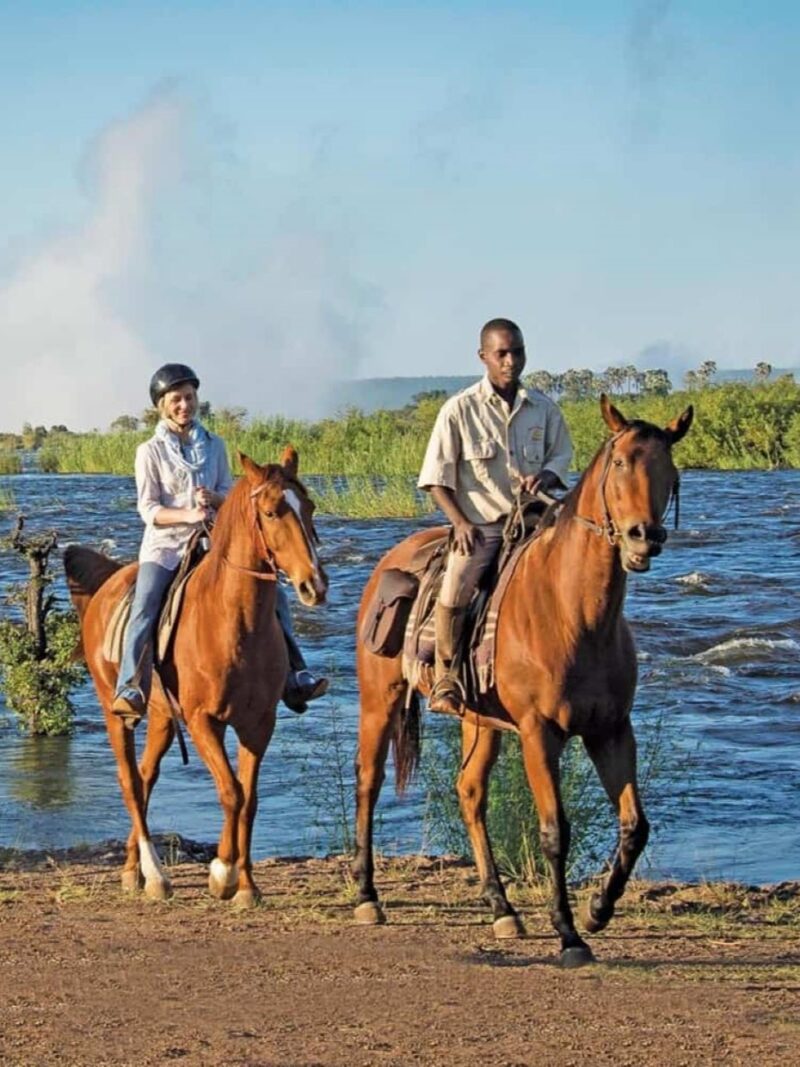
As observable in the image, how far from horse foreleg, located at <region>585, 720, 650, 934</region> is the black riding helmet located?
3.06 metres

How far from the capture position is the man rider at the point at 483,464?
348 inches

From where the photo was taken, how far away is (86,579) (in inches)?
444

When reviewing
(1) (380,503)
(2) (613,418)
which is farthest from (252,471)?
(1) (380,503)

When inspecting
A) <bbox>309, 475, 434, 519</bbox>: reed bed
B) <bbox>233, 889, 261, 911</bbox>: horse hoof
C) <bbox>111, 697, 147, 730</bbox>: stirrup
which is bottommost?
<bbox>309, 475, 434, 519</bbox>: reed bed

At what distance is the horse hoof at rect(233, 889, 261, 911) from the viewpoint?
925cm

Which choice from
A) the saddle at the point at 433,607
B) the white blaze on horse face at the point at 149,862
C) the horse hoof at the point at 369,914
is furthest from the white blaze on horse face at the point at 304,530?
the white blaze on horse face at the point at 149,862

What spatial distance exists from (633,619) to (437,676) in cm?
1662

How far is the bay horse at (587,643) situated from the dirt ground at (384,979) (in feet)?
1.47

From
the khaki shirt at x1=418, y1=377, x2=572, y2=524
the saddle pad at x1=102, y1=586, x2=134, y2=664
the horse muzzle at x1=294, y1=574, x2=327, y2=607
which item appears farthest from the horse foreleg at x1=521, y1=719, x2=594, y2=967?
the saddle pad at x1=102, y1=586, x2=134, y2=664

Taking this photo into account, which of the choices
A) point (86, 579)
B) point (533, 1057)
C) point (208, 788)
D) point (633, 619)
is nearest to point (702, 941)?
point (533, 1057)

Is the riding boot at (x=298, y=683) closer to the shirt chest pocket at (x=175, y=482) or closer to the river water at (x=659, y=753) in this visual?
the shirt chest pocket at (x=175, y=482)

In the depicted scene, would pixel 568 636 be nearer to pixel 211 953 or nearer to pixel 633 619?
pixel 211 953

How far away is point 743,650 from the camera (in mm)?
22297

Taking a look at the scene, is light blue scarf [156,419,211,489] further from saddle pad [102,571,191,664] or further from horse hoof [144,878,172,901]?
horse hoof [144,878,172,901]
